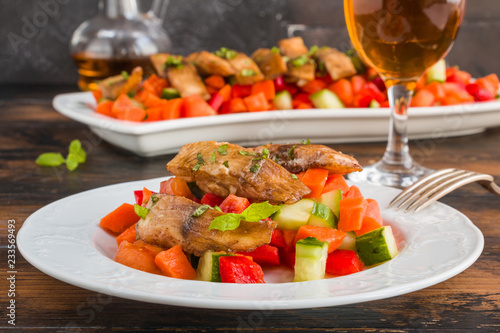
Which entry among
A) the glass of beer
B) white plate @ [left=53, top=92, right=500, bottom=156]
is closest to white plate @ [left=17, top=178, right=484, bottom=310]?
the glass of beer

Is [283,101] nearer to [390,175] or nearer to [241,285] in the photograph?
[390,175]

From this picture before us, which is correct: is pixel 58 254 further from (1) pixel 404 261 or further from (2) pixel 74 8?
(2) pixel 74 8

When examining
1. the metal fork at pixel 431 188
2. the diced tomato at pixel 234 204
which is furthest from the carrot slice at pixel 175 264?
the metal fork at pixel 431 188

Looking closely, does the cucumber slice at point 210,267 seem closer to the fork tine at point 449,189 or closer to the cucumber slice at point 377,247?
the cucumber slice at point 377,247

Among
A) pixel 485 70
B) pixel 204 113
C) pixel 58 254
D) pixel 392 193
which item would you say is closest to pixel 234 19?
pixel 485 70

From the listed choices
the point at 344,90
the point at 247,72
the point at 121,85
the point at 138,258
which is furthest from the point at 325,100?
the point at 138,258

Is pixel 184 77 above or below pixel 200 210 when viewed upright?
below

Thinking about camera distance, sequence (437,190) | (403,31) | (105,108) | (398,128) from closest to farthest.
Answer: (437,190) < (403,31) < (398,128) < (105,108)
